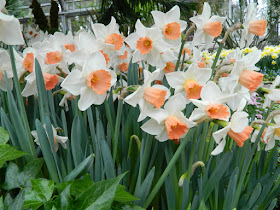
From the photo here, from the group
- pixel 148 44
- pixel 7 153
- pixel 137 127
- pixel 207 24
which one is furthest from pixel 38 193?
pixel 207 24

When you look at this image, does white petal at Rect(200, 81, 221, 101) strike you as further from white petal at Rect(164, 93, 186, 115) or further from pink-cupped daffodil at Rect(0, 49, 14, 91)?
pink-cupped daffodil at Rect(0, 49, 14, 91)

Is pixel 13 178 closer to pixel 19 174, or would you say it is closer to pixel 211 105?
pixel 19 174

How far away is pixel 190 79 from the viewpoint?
723 millimetres

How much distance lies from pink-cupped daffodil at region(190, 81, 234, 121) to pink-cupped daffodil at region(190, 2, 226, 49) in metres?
0.23

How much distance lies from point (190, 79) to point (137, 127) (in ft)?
0.76

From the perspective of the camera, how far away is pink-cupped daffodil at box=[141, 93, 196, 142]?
60cm

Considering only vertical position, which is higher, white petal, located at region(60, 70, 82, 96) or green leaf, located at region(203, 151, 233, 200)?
white petal, located at region(60, 70, 82, 96)

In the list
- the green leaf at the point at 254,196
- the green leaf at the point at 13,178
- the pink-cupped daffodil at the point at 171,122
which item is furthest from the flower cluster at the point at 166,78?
the green leaf at the point at 13,178

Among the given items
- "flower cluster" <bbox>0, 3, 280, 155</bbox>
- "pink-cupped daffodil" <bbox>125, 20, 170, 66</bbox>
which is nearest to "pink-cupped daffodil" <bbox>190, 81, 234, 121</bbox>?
"flower cluster" <bbox>0, 3, 280, 155</bbox>

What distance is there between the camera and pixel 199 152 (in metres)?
0.75

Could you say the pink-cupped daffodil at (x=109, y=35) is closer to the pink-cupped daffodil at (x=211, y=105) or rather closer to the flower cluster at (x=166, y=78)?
the flower cluster at (x=166, y=78)

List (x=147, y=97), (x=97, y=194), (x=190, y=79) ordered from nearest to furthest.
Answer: (x=97, y=194), (x=147, y=97), (x=190, y=79)

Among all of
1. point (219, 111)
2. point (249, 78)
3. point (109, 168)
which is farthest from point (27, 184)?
point (249, 78)

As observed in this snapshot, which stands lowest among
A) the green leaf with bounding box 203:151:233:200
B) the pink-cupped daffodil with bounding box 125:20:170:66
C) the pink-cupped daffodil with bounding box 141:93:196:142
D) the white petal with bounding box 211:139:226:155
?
the green leaf with bounding box 203:151:233:200
